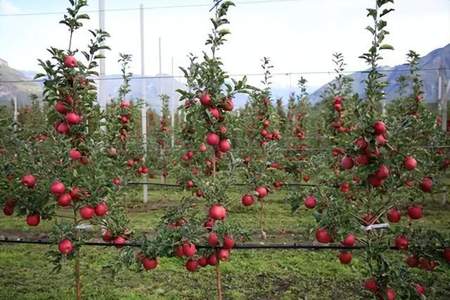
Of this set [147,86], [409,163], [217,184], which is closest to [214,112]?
[217,184]

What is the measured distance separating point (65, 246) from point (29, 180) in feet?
1.97

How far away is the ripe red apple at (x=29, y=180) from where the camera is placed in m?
3.47

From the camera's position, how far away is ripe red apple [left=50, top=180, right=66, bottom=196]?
3348mm

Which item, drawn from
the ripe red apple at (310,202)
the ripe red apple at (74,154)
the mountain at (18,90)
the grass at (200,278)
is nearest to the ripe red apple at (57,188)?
the ripe red apple at (74,154)

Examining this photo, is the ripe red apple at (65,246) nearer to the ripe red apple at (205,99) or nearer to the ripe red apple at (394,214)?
the ripe red apple at (205,99)

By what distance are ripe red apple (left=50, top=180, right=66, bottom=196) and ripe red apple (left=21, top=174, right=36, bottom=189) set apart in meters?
0.22

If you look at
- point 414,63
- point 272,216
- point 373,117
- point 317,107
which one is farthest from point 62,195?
point 317,107

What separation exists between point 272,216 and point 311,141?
4.60m

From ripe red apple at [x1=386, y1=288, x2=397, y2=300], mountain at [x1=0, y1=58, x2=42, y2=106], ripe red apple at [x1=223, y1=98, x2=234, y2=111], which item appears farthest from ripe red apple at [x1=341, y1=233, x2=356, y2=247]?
mountain at [x1=0, y1=58, x2=42, y2=106]

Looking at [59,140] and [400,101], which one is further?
[400,101]

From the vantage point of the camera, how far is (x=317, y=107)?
55.3 feet

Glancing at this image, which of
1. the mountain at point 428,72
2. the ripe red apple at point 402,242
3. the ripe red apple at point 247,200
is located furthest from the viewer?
the mountain at point 428,72

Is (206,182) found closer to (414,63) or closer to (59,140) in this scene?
(59,140)

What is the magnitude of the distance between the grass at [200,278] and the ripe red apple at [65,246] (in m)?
1.33
